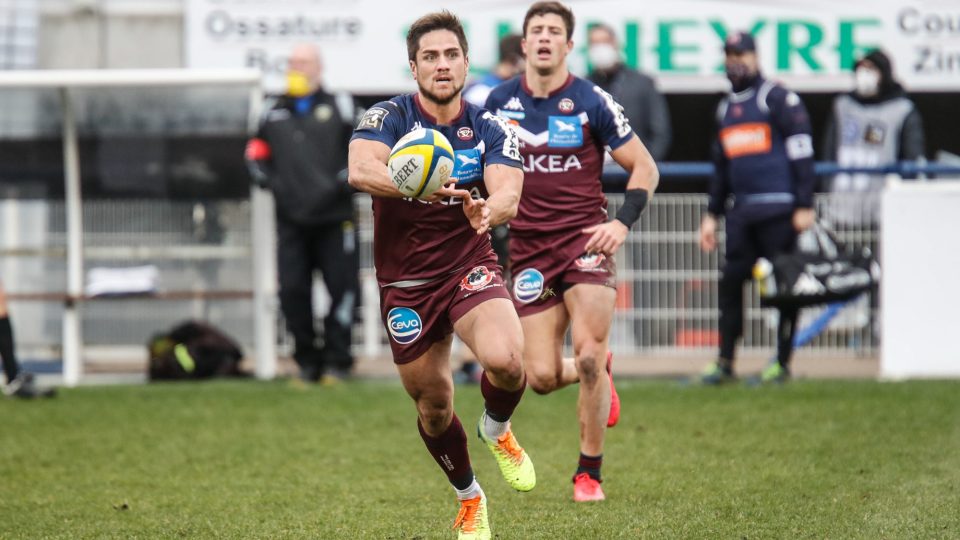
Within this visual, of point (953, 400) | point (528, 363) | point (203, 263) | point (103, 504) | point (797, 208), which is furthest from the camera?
point (203, 263)

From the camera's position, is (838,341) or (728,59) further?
(838,341)

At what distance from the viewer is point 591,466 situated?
25.3ft

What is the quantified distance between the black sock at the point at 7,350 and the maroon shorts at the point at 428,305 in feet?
19.9

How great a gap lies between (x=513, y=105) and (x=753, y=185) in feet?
14.3

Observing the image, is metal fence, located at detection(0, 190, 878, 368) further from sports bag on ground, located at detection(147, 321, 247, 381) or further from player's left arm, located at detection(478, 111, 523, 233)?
player's left arm, located at detection(478, 111, 523, 233)

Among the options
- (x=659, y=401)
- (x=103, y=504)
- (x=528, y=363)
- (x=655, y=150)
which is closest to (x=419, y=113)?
(x=528, y=363)

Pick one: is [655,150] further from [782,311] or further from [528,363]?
[528,363]

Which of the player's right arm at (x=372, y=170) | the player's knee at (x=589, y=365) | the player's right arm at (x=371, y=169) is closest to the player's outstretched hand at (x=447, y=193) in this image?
the player's right arm at (x=372, y=170)

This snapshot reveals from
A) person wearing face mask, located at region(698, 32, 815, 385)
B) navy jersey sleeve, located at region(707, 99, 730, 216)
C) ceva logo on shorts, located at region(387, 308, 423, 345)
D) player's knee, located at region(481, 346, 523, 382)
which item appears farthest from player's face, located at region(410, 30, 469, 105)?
navy jersey sleeve, located at region(707, 99, 730, 216)

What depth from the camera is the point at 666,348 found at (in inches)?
555

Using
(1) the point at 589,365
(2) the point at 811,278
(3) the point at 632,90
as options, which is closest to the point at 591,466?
(1) the point at 589,365

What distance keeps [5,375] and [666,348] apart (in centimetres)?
556

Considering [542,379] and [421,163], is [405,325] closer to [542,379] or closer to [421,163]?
[421,163]

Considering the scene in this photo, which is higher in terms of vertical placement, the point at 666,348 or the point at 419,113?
the point at 419,113
